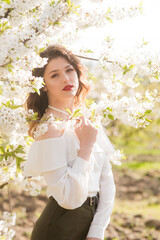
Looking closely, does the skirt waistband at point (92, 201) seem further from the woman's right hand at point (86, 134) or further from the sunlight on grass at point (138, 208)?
the sunlight on grass at point (138, 208)

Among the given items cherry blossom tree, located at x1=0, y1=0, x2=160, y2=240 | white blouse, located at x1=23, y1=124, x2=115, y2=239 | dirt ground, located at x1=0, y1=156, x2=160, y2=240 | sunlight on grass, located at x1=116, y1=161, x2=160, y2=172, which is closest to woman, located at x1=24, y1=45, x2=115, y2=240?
white blouse, located at x1=23, y1=124, x2=115, y2=239

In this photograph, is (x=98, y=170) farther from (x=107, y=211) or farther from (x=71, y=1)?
(x=71, y=1)

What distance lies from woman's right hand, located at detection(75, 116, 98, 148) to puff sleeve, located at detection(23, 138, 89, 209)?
119 mm

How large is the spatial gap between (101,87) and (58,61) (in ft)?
22.7

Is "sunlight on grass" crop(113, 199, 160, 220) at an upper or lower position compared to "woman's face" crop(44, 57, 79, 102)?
lower

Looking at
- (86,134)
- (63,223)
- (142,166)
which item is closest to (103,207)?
(63,223)

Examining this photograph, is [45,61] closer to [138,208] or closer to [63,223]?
[63,223]

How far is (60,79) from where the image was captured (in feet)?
8.16

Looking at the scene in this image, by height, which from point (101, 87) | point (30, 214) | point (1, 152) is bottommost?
point (30, 214)

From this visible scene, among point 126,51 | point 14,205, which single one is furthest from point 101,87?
point 126,51

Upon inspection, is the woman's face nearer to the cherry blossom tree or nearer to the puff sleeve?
the cherry blossom tree

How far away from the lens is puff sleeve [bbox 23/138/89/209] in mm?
2156

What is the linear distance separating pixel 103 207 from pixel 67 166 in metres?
0.46

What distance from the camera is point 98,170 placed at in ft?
8.27
